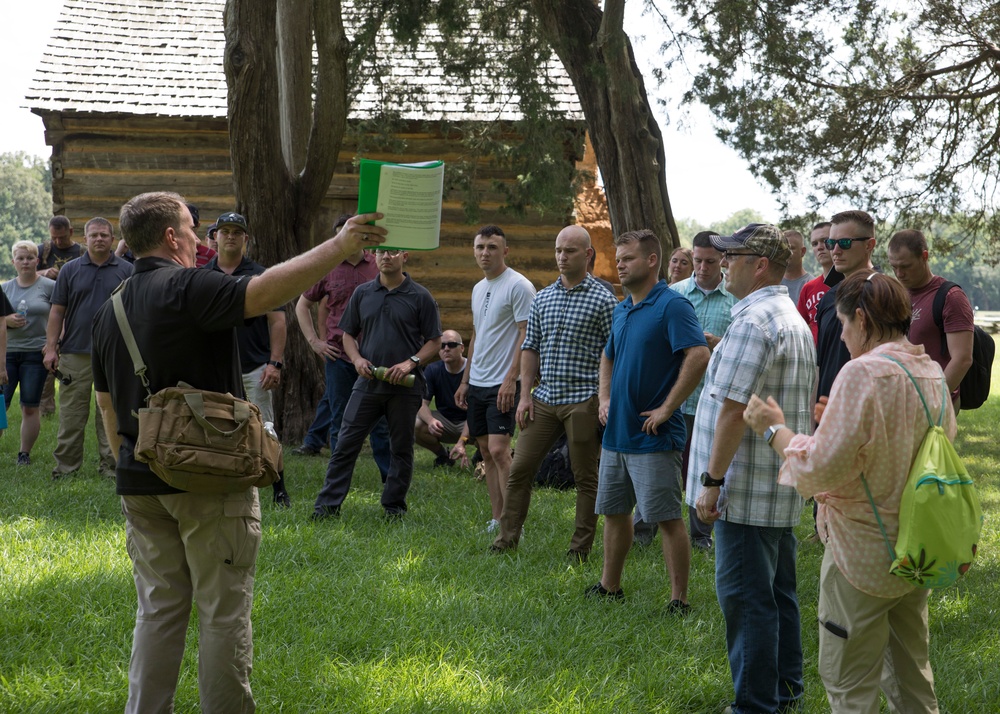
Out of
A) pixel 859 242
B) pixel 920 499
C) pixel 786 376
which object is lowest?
pixel 920 499

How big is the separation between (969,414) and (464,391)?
1138 centimetres

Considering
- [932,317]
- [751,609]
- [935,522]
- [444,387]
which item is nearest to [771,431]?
[935,522]

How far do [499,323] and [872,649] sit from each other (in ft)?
14.0

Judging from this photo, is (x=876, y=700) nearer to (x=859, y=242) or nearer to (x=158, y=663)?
(x=158, y=663)

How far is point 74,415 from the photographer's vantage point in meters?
8.20

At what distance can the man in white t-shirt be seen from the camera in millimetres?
6809

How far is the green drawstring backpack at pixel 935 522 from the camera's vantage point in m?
2.90

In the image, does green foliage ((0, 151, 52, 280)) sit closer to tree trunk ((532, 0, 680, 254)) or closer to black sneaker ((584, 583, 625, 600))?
tree trunk ((532, 0, 680, 254))

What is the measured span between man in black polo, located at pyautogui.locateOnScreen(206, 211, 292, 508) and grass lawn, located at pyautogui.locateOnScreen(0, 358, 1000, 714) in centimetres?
101

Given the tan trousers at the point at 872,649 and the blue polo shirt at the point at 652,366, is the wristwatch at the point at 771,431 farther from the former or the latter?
the blue polo shirt at the point at 652,366

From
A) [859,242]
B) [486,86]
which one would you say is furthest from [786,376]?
[486,86]

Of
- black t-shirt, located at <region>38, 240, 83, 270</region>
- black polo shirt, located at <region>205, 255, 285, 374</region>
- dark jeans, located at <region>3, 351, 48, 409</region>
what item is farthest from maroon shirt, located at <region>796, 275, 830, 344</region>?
black t-shirt, located at <region>38, 240, 83, 270</region>

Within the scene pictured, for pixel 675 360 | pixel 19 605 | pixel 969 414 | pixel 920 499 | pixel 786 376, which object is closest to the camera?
pixel 920 499

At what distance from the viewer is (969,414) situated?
15.4 metres
